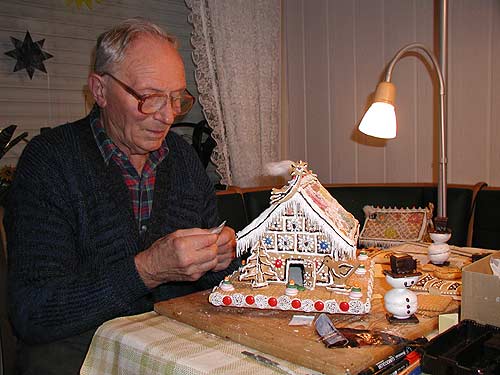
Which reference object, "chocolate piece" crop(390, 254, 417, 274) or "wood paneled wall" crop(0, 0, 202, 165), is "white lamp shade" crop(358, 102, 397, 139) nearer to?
"chocolate piece" crop(390, 254, 417, 274)

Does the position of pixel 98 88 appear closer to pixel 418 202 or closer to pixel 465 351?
pixel 465 351

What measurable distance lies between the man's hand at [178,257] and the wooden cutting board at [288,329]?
0.21 ft

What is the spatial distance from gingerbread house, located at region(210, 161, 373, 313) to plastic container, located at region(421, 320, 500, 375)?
0.81 feet

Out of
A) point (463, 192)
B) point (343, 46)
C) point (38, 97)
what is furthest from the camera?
point (343, 46)

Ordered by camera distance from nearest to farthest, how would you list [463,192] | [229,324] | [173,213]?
[229,324] < [173,213] < [463,192]

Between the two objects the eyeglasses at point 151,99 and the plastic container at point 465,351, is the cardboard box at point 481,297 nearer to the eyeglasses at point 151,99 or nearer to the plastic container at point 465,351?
the plastic container at point 465,351

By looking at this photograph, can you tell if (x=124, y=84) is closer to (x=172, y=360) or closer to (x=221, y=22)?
(x=172, y=360)

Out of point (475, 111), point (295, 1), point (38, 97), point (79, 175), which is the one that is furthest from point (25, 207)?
point (295, 1)

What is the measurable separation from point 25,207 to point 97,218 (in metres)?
0.16

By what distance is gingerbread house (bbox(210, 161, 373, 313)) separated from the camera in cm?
111

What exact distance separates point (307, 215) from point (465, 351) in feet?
1.47

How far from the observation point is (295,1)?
3.08 meters

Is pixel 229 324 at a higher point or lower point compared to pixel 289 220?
lower

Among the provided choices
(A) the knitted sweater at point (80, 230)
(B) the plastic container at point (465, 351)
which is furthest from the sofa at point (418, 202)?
(B) the plastic container at point (465, 351)
